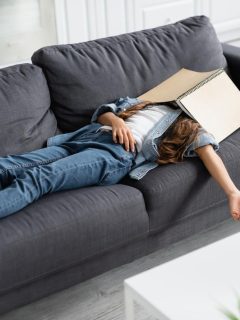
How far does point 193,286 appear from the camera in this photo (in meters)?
1.55

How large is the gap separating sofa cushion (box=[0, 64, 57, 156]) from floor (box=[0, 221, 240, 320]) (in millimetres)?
511

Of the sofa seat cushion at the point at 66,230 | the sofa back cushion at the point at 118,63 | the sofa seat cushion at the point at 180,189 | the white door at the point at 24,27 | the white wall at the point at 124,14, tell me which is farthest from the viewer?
the white wall at the point at 124,14

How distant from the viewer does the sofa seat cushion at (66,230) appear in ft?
5.96

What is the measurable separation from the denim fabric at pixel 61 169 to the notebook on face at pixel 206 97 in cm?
26

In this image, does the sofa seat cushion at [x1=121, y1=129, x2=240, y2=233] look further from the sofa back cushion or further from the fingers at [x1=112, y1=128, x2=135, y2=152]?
the sofa back cushion

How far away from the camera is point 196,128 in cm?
223

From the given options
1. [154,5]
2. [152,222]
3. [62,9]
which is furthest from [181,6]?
[152,222]

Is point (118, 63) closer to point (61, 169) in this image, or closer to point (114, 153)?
point (114, 153)

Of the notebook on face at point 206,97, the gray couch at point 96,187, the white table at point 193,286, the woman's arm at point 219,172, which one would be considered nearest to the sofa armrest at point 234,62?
the gray couch at point 96,187

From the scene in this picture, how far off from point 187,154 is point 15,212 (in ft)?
2.09


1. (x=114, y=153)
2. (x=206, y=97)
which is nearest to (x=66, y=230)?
(x=114, y=153)

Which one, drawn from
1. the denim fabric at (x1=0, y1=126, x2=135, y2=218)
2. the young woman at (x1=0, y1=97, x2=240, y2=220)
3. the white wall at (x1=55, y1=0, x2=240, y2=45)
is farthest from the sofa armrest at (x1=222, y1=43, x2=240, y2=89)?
the white wall at (x1=55, y1=0, x2=240, y2=45)

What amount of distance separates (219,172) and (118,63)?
0.62 metres

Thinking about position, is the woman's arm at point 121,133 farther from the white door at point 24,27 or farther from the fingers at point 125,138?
the white door at point 24,27
